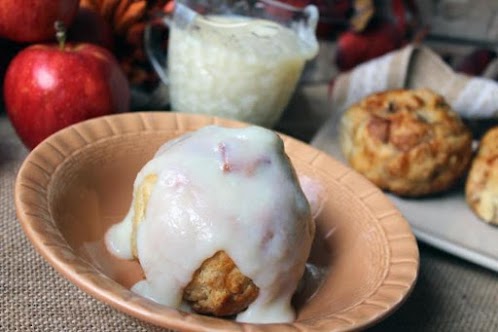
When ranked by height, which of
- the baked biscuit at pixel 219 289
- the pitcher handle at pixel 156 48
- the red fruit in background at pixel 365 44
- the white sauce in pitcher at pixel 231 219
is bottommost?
the red fruit in background at pixel 365 44

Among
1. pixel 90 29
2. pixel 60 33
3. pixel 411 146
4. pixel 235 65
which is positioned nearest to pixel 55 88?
pixel 60 33

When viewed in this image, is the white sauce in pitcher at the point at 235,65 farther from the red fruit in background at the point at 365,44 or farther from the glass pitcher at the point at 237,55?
the red fruit in background at the point at 365,44

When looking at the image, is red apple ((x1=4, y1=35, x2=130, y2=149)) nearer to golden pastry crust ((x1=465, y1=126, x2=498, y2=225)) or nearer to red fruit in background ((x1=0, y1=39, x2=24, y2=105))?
red fruit in background ((x1=0, y1=39, x2=24, y2=105))

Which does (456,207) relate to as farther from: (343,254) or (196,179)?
(196,179)

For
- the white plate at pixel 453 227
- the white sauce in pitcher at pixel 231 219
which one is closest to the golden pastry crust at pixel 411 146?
the white plate at pixel 453 227

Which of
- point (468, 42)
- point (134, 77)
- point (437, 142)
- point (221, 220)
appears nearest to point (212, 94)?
point (134, 77)

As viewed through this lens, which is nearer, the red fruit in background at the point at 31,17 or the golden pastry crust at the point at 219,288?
the golden pastry crust at the point at 219,288

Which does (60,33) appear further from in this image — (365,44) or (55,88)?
(365,44)
